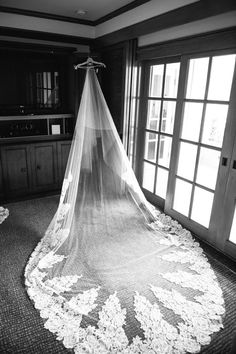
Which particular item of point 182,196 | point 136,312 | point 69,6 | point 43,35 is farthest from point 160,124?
point 136,312

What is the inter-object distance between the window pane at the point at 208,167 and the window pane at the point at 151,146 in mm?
731

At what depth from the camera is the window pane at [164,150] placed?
2.89 meters

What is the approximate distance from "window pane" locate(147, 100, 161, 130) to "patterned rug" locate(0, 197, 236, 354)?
1635mm

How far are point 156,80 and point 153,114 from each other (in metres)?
0.39

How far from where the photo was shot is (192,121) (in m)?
2.53

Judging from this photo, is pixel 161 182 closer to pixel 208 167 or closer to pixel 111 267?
pixel 208 167

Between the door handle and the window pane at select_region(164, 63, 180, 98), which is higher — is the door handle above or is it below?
below

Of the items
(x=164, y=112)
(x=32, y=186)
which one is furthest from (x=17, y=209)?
(x=164, y=112)

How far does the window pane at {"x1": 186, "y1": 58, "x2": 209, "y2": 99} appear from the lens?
233cm

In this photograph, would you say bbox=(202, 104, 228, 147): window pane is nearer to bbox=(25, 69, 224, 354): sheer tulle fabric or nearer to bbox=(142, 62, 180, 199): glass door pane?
bbox=(142, 62, 180, 199): glass door pane

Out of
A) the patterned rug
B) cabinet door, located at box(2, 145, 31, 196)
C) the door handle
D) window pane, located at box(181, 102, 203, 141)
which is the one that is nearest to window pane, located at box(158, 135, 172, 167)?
Result: window pane, located at box(181, 102, 203, 141)

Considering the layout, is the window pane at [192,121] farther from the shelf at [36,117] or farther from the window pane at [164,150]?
the shelf at [36,117]

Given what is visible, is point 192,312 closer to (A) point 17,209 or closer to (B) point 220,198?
(B) point 220,198

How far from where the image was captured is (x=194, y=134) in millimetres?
2525
